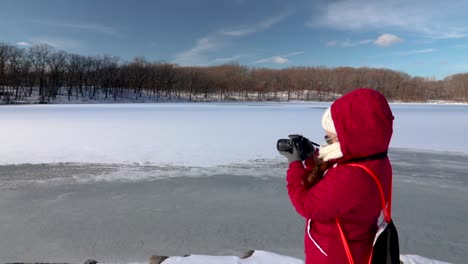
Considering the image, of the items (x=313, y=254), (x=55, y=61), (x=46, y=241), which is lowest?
(x=46, y=241)

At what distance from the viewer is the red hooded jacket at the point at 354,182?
126 cm

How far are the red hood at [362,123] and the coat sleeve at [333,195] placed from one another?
0.29 ft

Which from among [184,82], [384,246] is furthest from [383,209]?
[184,82]

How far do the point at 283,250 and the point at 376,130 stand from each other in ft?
8.57

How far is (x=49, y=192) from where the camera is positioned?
18.0 feet

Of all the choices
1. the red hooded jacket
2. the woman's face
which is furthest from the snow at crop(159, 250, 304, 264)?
the woman's face

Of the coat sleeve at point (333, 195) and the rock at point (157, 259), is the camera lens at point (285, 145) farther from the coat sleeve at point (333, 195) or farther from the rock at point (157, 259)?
the rock at point (157, 259)

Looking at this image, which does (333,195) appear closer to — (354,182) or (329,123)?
(354,182)

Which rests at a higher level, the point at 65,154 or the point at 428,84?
the point at 428,84

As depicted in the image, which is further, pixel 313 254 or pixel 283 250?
pixel 283 250

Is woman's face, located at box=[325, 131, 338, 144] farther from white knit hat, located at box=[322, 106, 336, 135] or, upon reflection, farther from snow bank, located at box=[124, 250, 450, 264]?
snow bank, located at box=[124, 250, 450, 264]

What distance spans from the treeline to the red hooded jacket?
184 ft

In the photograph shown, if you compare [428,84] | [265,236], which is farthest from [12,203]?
[428,84]

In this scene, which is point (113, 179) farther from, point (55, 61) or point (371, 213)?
point (55, 61)
